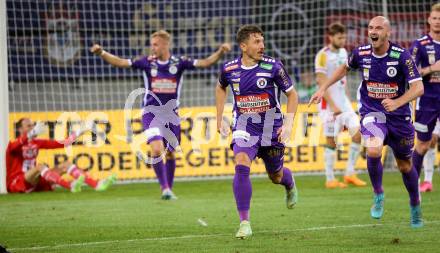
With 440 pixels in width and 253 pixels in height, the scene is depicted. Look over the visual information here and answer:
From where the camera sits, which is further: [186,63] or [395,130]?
[186,63]

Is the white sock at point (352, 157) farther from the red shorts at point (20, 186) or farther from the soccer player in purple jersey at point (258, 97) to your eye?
the soccer player in purple jersey at point (258, 97)

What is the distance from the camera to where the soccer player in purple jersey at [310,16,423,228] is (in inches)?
354

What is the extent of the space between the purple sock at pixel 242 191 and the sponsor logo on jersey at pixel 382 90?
1597mm

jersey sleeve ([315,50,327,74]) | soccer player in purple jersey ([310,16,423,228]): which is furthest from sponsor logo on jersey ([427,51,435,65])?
soccer player in purple jersey ([310,16,423,228])

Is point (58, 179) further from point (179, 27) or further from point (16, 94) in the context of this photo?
point (179, 27)

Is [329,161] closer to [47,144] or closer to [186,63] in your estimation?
[186,63]

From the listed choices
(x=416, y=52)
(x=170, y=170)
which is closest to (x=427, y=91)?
(x=416, y=52)

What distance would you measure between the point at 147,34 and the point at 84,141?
421 centimetres

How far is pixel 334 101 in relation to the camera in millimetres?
14422

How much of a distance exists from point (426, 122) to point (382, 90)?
306 cm

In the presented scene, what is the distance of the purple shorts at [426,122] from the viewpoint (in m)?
12.0

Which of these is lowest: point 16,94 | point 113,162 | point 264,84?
point 113,162

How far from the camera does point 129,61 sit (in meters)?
13.9

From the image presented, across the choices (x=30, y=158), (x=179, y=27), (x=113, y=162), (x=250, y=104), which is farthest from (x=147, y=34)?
(x=250, y=104)
